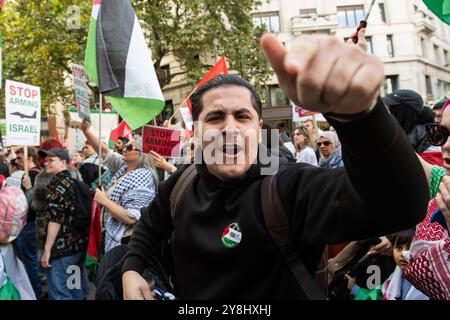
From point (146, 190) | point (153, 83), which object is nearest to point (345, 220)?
point (146, 190)

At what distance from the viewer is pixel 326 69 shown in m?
0.74

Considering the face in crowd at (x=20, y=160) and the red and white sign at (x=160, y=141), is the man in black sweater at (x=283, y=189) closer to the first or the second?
the red and white sign at (x=160, y=141)

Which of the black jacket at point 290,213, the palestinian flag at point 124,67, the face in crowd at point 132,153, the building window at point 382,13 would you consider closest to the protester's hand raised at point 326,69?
the black jacket at point 290,213

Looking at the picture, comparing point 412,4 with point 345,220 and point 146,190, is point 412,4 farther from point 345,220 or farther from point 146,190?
point 345,220

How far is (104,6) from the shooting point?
3.88 m

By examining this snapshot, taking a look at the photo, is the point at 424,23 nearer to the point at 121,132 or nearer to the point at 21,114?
the point at 121,132

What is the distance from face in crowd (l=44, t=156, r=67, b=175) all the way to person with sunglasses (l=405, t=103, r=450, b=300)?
3.77 meters

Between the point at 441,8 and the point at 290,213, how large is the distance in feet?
5.59

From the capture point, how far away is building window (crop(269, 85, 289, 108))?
1028 inches

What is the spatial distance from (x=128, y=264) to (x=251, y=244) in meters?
0.75

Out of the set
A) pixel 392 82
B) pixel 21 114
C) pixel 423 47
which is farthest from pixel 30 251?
pixel 423 47

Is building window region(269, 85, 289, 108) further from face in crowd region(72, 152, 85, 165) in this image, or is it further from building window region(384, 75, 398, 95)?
face in crowd region(72, 152, 85, 165)

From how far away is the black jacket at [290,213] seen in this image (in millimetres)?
926
